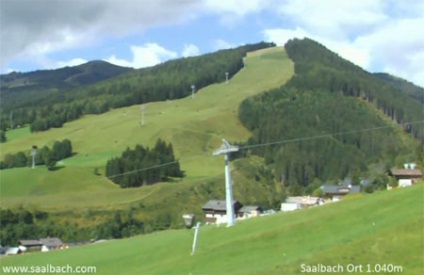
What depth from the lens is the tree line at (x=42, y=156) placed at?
460 ft

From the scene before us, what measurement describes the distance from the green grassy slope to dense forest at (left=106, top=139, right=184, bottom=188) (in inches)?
3286

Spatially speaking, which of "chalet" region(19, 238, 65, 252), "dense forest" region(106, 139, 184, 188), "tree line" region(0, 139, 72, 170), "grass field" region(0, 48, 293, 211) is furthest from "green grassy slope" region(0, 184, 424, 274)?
"tree line" region(0, 139, 72, 170)

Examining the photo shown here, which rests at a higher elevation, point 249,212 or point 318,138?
point 318,138

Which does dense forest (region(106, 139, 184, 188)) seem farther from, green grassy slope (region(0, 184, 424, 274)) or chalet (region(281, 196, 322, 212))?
green grassy slope (region(0, 184, 424, 274))

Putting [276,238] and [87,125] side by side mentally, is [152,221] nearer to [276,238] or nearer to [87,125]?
[276,238]

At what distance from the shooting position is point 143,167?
416 feet

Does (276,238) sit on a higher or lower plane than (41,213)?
higher

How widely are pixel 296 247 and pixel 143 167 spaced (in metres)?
105

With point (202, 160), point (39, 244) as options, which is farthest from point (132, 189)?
point (202, 160)

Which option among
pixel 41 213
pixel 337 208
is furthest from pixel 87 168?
pixel 337 208

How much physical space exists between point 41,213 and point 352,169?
3297 inches

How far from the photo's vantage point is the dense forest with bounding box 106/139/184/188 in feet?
396

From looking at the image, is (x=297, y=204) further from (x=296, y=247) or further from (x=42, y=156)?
(x=42, y=156)

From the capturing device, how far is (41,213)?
94875 millimetres
